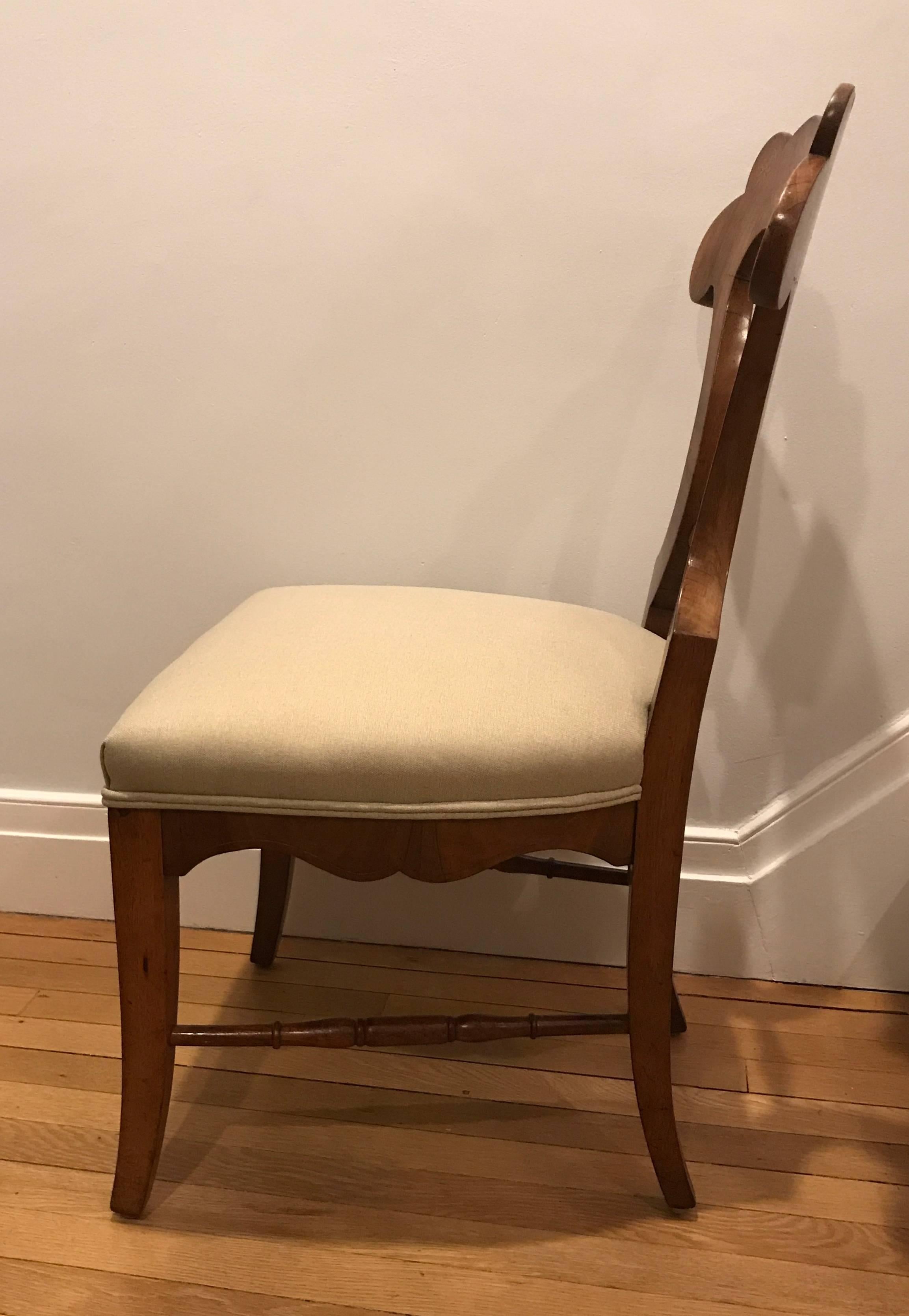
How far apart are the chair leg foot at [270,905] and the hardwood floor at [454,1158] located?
0.11 ft

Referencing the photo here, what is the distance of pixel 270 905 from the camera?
129 centimetres

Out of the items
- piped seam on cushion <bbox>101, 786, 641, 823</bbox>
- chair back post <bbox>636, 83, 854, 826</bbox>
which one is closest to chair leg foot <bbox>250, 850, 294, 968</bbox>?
piped seam on cushion <bbox>101, 786, 641, 823</bbox>

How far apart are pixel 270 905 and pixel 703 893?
59cm

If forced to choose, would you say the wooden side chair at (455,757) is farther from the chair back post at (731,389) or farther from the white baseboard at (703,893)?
the white baseboard at (703,893)

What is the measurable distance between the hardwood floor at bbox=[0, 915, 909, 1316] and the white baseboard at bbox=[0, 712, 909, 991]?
1.6 inches

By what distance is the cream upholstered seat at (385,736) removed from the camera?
0.78 metres

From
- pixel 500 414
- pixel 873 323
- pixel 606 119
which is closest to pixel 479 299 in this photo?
pixel 500 414

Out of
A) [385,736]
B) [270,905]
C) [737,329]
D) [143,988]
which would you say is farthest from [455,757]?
[270,905]

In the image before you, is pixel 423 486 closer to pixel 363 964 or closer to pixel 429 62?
pixel 429 62

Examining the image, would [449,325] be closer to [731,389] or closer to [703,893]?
[731,389]

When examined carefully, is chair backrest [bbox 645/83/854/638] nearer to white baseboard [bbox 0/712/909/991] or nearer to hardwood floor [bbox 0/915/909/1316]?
white baseboard [bbox 0/712/909/991]

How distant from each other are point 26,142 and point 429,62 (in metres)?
0.50

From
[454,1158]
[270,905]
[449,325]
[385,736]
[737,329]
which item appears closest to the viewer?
[385,736]

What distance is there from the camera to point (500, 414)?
1202 mm
